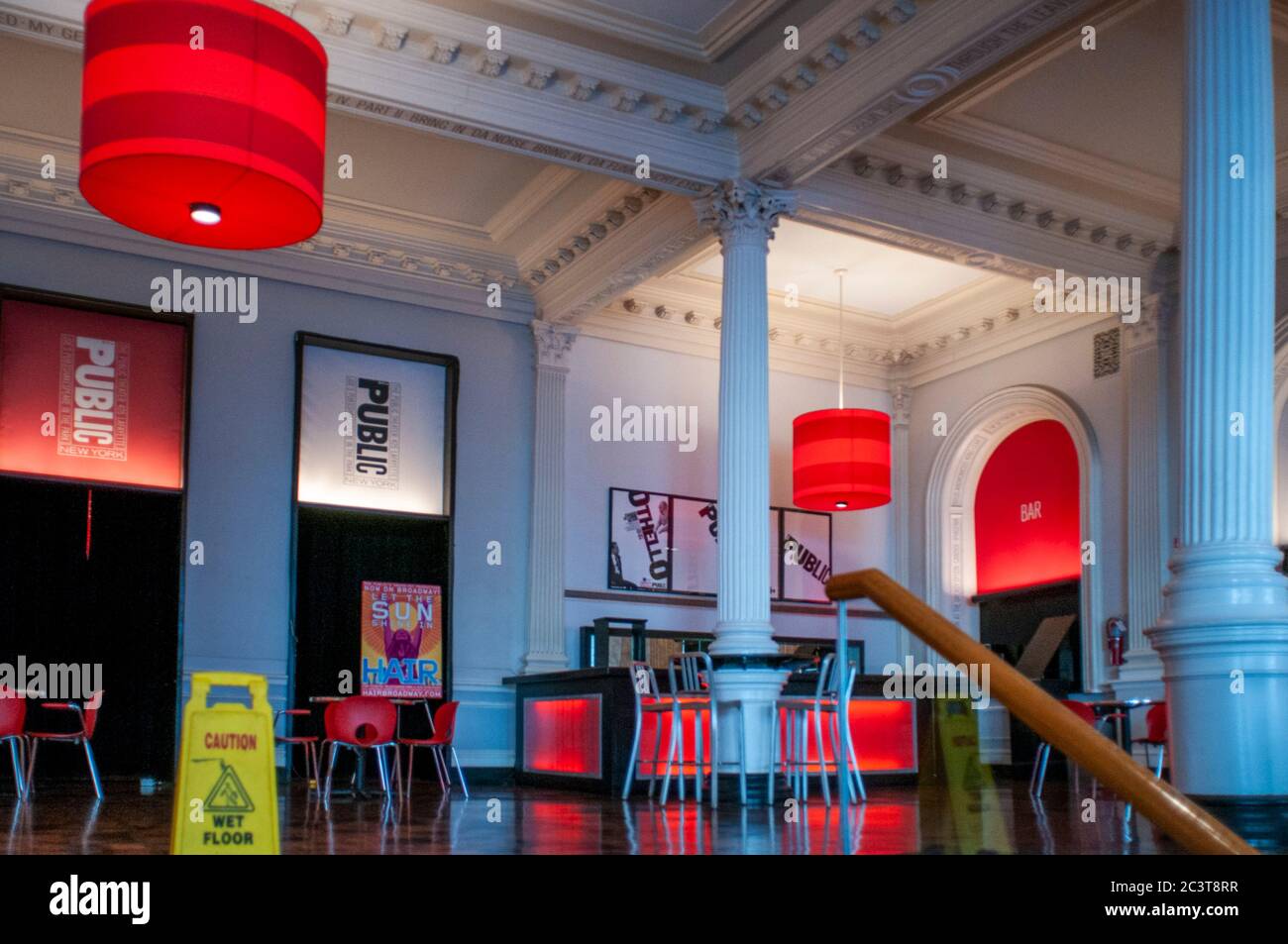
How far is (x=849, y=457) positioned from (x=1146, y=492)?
2.48 m

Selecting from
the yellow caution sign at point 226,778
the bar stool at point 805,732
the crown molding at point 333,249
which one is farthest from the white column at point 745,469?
the yellow caution sign at point 226,778

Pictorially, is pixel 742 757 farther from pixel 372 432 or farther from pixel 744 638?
pixel 372 432

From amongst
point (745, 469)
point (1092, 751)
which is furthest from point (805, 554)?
point (1092, 751)

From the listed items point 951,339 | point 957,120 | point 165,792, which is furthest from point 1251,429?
point 951,339

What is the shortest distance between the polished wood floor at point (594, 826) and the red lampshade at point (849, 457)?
109 inches

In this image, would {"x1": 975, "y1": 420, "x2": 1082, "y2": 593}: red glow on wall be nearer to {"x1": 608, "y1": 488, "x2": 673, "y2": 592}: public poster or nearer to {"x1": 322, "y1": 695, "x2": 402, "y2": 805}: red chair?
{"x1": 608, "y1": 488, "x2": 673, "y2": 592}: public poster

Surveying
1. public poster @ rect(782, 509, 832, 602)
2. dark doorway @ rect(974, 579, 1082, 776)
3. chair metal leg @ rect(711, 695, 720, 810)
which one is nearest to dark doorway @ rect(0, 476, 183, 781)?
chair metal leg @ rect(711, 695, 720, 810)

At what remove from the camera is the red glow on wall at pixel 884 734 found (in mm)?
10320

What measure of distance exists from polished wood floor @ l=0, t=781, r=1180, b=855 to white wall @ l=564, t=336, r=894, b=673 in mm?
3156

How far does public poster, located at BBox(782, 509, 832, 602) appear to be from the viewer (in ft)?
42.3

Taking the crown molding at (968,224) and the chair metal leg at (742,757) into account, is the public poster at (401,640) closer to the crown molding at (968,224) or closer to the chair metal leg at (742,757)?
the chair metal leg at (742,757)

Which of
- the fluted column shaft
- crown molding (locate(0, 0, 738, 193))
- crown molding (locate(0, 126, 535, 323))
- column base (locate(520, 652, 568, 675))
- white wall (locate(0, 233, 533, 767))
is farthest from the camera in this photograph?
column base (locate(520, 652, 568, 675))

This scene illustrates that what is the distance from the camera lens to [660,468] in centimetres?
1238

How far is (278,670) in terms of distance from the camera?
33.5 ft
